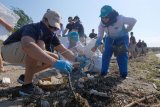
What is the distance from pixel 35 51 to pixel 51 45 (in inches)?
56.3

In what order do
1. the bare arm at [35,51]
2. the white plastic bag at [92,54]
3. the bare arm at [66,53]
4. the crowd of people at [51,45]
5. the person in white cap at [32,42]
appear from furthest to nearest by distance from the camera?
the white plastic bag at [92,54]
the bare arm at [66,53]
the person in white cap at [32,42]
the crowd of people at [51,45]
the bare arm at [35,51]

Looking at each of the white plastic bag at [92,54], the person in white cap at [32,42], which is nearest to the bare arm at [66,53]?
the person in white cap at [32,42]

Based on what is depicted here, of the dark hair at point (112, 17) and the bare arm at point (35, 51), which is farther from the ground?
the dark hair at point (112, 17)

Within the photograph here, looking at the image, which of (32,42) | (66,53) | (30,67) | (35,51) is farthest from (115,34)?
(35,51)

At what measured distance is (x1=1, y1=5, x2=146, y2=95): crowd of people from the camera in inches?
200

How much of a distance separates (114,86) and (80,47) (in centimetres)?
231

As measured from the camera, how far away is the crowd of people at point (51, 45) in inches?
200

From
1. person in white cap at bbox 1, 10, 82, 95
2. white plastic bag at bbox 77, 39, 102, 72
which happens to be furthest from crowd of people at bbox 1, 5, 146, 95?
white plastic bag at bbox 77, 39, 102, 72

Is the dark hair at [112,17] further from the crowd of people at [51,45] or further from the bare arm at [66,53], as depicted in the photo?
the bare arm at [66,53]

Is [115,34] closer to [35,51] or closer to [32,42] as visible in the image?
[32,42]

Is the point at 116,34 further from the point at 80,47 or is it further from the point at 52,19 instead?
the point at 52,19

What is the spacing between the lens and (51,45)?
641cm

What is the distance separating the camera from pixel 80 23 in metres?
12.6

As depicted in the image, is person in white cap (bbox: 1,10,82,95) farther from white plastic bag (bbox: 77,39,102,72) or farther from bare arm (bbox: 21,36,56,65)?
white plastic bag (bbox: 77,39,102,72)
